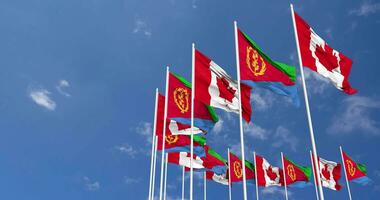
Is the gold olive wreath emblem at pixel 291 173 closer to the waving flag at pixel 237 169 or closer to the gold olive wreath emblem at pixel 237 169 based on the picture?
the waving flag at pixel 237 169

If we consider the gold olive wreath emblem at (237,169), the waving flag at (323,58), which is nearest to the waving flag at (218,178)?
the gold olive wreath emblem at (237,169)

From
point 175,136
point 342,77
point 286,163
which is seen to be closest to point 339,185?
point 286,163

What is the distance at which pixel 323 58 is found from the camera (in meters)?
15.5

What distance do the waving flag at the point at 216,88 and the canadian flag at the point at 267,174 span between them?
15.9m

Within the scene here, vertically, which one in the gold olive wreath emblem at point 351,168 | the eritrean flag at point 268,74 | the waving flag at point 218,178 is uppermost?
the gold olive wreath emblem at point 351,168

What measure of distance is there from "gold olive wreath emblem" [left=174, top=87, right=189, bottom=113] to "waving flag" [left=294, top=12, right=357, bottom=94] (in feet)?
24.4

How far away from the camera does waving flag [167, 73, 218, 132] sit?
61.0 feet

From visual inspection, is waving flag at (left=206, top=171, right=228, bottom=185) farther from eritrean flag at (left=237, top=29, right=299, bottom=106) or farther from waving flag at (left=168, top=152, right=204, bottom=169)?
eritrean flag at (left=237, top=29, right=299, bottom=106)

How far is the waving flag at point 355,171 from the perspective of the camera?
115 feet

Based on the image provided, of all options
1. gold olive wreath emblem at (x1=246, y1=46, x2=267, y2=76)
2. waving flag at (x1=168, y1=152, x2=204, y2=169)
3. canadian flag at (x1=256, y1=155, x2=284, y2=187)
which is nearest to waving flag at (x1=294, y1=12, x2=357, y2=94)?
gold olive wreath emblem at (x1=246, y1=46, x2=267, y2=76)

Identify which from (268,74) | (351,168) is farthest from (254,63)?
(351,168)

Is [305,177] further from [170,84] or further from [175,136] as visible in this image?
[170,84]

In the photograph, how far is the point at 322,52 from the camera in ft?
50.9

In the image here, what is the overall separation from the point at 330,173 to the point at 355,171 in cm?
292
